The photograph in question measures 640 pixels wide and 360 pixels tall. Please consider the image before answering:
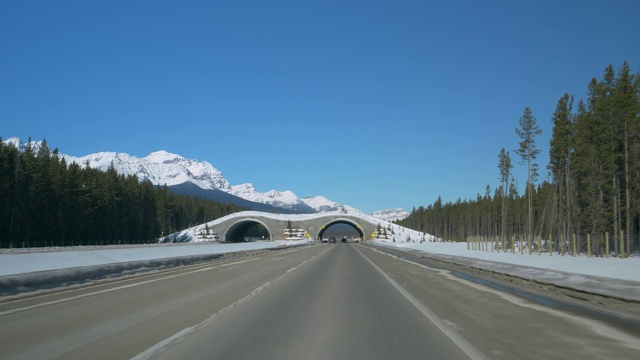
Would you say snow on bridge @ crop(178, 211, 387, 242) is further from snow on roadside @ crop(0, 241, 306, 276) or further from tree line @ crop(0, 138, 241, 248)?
snow on roadside @ crop(0, 241, 306, 276)

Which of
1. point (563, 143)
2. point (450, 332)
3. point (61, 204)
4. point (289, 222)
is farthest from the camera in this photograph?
point (289, 222)

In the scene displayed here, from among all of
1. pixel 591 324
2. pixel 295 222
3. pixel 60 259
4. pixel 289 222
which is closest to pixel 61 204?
pixel 60 259

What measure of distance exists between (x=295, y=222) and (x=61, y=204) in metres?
76.7

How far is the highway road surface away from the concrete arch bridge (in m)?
132

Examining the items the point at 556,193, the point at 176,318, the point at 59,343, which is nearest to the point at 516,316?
the point at 176,318

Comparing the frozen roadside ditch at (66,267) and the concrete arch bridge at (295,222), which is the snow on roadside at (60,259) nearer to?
the frozen roadside ditch at (66,267)

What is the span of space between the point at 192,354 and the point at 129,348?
1011 mm

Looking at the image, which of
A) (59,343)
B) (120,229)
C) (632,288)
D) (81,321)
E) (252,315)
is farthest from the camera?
(120,229)

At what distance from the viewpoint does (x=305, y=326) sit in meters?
9.07

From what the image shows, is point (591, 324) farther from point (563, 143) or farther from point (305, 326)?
point (563, 143)

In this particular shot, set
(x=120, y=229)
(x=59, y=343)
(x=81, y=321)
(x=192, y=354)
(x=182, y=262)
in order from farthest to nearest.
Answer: (x=120, y=229) < (x=182, y=262) < (x=81, y=321) < (x=59, y=343) < (x=192, y=354)

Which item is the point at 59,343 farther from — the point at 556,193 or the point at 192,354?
the point at 556,193

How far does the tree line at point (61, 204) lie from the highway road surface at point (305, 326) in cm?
6423

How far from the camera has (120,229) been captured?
10838 centimetres
